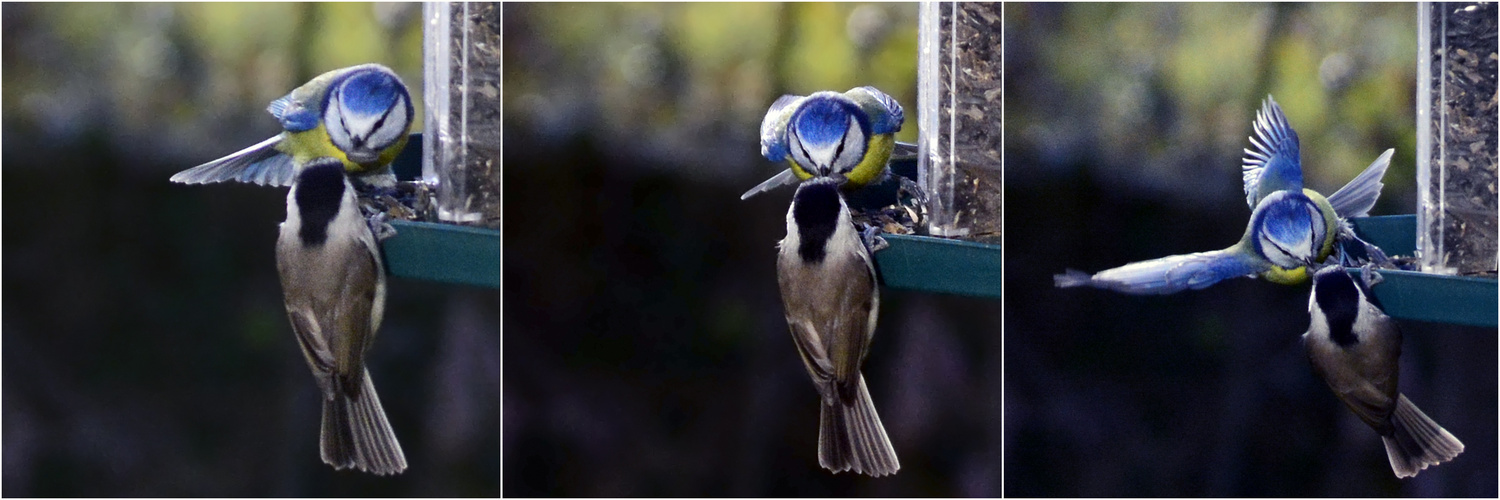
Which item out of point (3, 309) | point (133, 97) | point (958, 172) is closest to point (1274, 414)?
point (958, 172)

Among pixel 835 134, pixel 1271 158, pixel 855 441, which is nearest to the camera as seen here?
pixel 835 134

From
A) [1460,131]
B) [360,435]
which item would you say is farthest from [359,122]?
[1460,131]

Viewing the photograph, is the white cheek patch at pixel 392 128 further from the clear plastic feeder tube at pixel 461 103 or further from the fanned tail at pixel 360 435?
the fanned tail at pixel 360 435

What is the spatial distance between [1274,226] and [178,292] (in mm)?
2668

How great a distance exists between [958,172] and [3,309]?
2.40 meters

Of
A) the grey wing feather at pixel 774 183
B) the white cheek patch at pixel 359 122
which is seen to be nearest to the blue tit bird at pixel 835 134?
the grey wing feather at pixel 774 183

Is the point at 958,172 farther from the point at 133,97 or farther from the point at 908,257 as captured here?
the point at 133,97

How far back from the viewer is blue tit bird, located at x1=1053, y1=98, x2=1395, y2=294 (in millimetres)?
3195

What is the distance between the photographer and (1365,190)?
3217mm

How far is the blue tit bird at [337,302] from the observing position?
319 cm

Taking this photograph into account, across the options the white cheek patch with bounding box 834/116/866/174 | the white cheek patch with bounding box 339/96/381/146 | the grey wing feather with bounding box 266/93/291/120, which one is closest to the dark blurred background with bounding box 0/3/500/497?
the grey wing feather with bounding box 266/93/291/120

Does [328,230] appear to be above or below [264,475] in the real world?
above

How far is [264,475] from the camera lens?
3428 mm

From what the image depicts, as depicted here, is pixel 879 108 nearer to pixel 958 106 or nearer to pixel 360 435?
pixel 958 106
